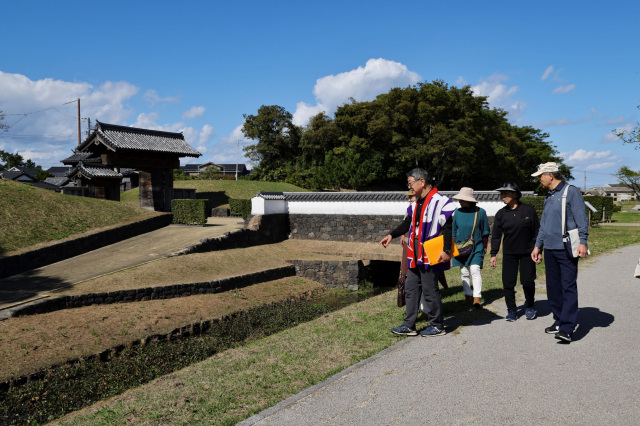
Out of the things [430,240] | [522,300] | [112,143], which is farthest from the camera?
[112,143]

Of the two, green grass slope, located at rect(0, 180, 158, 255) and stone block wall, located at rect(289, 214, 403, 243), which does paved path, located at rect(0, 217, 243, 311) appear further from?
stone block wall, located at rect(289, 214, 403, 243)

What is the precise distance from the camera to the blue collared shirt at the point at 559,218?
5445mm

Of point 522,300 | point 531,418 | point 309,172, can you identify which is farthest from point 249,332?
point 309,172

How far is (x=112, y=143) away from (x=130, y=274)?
37.0 feet

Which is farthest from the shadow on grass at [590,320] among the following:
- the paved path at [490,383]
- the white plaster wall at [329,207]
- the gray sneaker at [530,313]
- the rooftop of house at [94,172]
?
the rooftop of house at [94,172]

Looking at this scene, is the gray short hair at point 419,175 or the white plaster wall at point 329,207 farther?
the white plaster wall at point 329,207

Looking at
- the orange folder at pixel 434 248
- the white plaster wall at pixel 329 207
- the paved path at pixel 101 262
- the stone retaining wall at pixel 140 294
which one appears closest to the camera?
the orange folder at pixel 434 248

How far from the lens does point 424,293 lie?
5887mm

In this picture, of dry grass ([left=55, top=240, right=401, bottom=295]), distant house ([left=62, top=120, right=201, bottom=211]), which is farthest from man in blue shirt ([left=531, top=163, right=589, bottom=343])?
distant house ([left=62, top=120, right=201, bottom=211])

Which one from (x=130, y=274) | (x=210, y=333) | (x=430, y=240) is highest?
(x=430, y=240)

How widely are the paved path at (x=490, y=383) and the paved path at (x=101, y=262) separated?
9.13 m

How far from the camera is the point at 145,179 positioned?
24.0 m

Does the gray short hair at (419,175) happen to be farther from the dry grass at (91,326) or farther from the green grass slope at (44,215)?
the green grass slope at (44,215)

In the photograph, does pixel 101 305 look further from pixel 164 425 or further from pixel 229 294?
pixel 164 425
